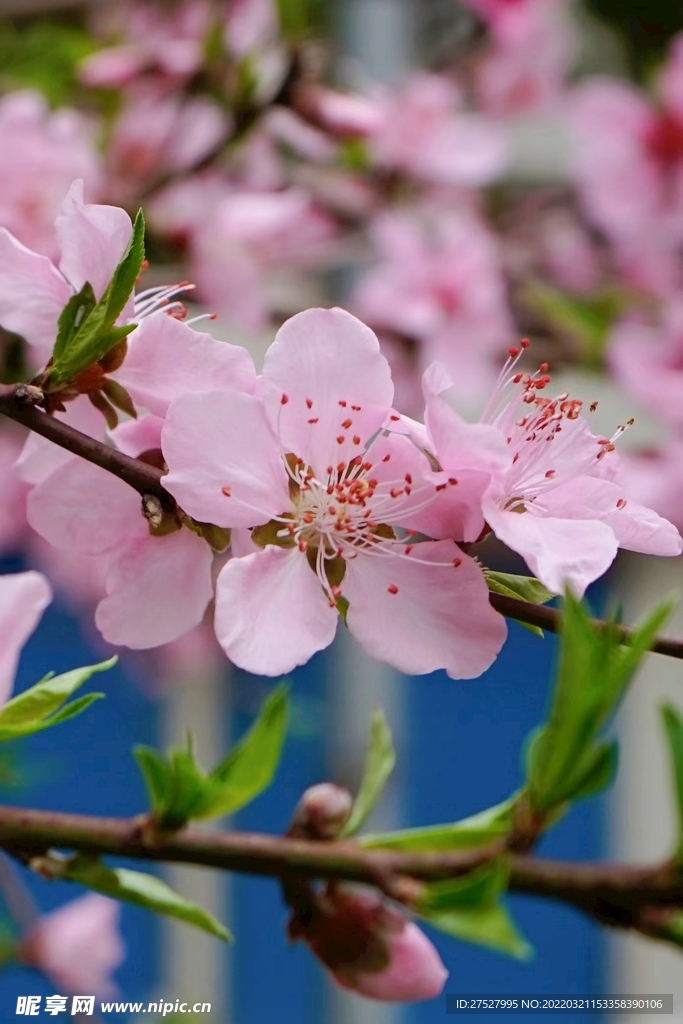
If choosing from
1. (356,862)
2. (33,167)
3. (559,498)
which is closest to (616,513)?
(559,498)

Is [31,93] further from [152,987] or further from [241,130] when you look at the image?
[152,987]

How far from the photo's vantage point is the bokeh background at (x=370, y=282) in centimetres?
96

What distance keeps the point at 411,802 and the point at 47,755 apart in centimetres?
56

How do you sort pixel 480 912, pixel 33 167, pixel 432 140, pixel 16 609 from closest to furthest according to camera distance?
pixel 480 912, pixel 16 609, pixel 33 167, pixel 432 140

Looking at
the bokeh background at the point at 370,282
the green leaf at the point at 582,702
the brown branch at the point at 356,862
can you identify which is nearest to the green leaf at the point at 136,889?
the brown branch at the point at 356,862

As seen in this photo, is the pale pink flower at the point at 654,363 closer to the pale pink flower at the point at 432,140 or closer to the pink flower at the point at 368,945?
the pale pink flower at the point at 432,140

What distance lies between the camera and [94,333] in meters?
0.35

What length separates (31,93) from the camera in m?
0.90

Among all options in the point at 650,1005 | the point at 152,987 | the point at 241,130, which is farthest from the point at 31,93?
the point at 152,987

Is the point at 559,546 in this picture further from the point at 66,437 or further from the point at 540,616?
the point at 66,437

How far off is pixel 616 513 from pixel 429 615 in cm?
6

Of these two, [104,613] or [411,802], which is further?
[411,802]

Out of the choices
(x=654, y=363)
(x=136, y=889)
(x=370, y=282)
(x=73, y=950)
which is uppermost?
(x=136, y=889)

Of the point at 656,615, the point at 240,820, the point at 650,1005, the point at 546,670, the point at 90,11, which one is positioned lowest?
the point at 240,820
